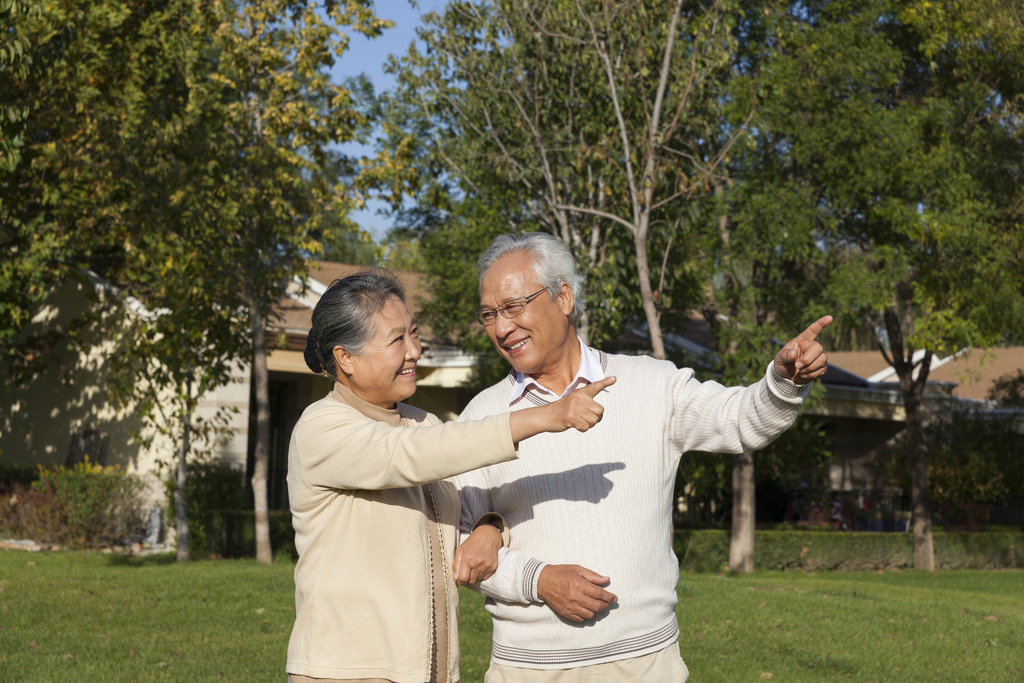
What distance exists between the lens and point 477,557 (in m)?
2.77

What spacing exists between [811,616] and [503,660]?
693 centimetres

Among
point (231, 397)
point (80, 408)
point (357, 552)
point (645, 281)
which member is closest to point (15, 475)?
point (80, 408)

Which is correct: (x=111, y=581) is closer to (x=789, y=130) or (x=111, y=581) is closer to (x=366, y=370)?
(x=366, y=370)

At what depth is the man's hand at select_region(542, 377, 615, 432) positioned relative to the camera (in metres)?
2.27

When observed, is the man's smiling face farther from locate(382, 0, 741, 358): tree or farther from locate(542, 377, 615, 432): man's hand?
locate(382, 0, 741, 358): tree

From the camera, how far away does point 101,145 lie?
11609 mm

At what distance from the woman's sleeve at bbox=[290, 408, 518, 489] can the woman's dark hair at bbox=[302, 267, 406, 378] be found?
22 centimetres

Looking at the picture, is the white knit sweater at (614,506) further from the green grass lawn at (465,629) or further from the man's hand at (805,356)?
the green grass lawn at (465,629)

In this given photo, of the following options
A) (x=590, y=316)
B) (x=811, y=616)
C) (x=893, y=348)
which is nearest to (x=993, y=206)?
(x=893, y=348)

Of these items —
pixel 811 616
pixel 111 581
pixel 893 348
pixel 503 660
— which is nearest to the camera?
pixel 503 660

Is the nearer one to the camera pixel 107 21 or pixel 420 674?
pixel 420 674

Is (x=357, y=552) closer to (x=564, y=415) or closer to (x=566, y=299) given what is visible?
(x=564, y=415)

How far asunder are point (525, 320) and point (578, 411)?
0.85m

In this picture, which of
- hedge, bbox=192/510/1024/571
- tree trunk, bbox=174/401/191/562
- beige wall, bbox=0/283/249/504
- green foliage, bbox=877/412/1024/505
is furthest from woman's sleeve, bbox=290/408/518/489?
green foliage, bbox=877/412/1024/505
